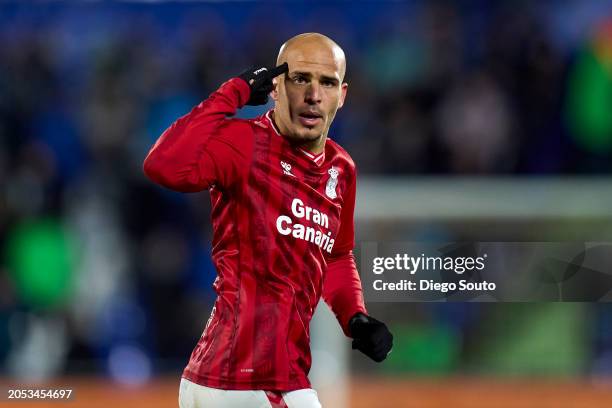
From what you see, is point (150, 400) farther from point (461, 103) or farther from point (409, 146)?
point (461, 103)

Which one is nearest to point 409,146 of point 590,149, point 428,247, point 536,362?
point 590,149

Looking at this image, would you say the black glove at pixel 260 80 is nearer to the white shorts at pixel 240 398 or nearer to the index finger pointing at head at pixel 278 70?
the index finger pointing at head at pixel 278 70

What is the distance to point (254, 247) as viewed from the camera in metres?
3.27

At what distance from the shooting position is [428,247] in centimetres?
521

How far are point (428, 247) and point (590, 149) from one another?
2.59 metres

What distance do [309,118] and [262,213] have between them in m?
0.35

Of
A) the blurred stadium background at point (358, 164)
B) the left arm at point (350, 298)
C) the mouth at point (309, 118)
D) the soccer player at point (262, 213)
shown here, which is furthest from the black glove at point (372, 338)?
the blurred stadium background at point (358, 164)

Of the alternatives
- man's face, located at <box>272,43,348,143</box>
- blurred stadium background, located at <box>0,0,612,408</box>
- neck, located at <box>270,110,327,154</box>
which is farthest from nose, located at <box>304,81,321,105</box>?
blurred stadium background, located at <box>0,0,612,408</box>

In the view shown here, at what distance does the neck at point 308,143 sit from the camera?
135 inches

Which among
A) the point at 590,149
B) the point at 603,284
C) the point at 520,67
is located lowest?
the point at 603,284

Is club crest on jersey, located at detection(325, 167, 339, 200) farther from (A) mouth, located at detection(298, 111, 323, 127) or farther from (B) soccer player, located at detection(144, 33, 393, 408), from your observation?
(A) mouth, located at detection(298, 111, 323, 127)

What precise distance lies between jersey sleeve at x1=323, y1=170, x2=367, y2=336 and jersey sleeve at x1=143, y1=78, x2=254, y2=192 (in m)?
0.55

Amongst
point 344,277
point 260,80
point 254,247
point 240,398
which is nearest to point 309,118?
point 260,80

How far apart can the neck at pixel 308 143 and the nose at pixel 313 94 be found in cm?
13
